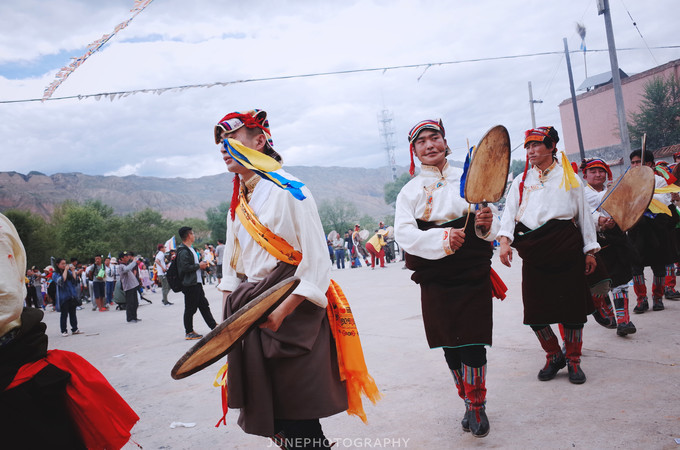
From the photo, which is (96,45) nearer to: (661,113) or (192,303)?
(192,303)

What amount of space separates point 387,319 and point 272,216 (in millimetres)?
5415

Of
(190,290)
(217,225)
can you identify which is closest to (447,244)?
(190,290)

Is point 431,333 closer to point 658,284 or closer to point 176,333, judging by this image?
point 658,284

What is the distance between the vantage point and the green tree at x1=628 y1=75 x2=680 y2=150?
100 ft

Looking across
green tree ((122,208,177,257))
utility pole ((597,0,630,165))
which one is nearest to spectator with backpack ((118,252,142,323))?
utility pole ((597,0,630,165))

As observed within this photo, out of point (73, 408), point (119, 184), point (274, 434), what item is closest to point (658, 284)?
point (274, 434)

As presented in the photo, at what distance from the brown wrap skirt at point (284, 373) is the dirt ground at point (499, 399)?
116 centimetres

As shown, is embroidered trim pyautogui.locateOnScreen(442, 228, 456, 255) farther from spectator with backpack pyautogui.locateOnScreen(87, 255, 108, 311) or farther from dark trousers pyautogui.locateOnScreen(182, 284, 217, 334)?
spectator with backpack pyautogui.locateOnScreen(87, 255, 108, 311)

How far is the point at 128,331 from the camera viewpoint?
992 centimetres

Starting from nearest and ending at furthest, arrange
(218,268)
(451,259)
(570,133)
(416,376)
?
(451,259)
(416,376)
(218,268)
(570,133)

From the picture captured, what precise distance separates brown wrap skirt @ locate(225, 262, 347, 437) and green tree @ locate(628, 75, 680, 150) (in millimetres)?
35031

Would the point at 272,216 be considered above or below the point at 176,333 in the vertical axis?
above

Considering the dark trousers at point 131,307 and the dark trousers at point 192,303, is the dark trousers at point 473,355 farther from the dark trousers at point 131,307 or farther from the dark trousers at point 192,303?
the dark trousers at point 131,307

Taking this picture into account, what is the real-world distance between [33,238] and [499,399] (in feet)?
218
